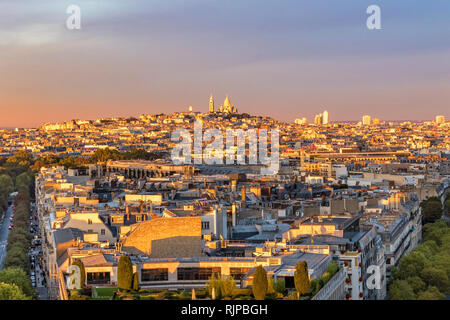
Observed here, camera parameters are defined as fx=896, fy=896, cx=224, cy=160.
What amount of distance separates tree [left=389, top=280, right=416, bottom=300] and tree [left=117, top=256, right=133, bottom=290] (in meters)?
10.0

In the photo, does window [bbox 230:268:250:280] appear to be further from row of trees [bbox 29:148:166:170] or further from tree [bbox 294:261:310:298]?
row of trees [bbox 29:148:166:170]

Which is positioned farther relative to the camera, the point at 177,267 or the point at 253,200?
the point at 253,200

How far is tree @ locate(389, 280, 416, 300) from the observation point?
81.6 feet

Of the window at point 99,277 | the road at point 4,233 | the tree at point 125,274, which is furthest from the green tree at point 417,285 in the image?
the road at point 4,233

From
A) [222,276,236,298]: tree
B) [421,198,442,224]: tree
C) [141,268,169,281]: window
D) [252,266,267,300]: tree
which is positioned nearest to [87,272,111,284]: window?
[141,268,169,281]: window

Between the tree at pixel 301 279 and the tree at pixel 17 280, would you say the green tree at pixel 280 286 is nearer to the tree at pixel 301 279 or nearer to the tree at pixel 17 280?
the tree at pixel 301 279

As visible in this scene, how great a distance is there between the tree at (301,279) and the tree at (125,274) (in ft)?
10.5

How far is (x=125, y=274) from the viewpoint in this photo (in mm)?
17250

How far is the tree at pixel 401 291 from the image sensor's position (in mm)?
24875

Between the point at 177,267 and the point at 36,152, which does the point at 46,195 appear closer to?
the point at 177,267

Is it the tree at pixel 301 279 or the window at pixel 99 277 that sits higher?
the tree at pixel 301 279
